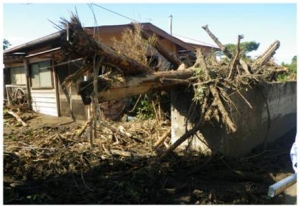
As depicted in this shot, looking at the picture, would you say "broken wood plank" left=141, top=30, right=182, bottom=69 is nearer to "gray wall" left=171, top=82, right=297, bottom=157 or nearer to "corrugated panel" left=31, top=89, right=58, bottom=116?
"gray wall" left=171, top=82, right=297, bottom=157

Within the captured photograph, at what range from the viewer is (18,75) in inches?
583

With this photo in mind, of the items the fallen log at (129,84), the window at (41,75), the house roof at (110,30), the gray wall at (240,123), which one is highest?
the house roof at (110,30)

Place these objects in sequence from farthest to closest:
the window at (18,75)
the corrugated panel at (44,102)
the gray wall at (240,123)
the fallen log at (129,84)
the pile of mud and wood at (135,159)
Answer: the window at (18,75) → the corrugated panel at (44,102) → the gray wall at (240,123) → the fallen log at (129,84) → the pile of mud and wood at (135,159)

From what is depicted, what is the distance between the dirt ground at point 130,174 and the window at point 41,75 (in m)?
5.57

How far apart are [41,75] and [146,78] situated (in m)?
9.27

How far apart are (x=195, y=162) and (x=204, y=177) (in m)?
0.53

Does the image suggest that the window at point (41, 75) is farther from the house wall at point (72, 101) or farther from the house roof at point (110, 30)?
the house roof at point (110, 30)

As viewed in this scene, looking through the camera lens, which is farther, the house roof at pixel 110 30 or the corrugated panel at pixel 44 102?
the corrugated panel at pixel 44 102

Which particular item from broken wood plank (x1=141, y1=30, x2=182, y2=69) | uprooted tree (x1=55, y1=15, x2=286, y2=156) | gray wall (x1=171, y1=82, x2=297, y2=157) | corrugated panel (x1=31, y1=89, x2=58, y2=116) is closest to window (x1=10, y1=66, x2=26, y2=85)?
corrugated panel (x1=31, y1=89, x2=58, y2=116)

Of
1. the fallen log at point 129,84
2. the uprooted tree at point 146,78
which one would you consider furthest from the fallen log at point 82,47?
the fallen log at point 129,84

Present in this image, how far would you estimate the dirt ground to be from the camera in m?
4.04

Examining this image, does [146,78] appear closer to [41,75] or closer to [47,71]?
[47,71]

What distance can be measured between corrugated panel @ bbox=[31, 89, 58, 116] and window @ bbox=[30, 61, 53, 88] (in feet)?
1.03

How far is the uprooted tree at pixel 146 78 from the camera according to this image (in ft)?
12.4
